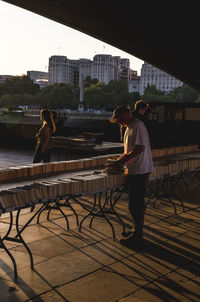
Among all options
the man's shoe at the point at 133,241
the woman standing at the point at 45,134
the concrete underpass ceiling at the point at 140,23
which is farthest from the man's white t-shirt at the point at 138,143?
the concrete underpass ceiling at the point at 140,23

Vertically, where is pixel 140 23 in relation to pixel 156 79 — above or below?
below

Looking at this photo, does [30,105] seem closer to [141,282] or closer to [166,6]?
[166,6]

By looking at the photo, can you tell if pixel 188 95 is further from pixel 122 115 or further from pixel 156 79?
pixel 122 115

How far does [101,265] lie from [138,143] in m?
1.58

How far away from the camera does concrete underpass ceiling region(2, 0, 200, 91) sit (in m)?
12.6

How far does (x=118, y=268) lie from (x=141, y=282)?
0.43 meters

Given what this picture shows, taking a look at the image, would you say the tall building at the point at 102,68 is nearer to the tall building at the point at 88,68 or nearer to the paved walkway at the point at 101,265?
the tall building at the point at 88,68

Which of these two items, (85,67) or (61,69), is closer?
(61,69)

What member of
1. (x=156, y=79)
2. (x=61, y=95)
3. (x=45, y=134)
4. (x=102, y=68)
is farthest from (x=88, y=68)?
(x=45, y=134)

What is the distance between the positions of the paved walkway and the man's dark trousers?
318mm

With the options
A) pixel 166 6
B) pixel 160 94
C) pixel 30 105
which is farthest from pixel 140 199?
pixel 160 94

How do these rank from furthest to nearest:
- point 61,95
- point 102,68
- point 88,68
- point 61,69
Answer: point 88,68 → point 61,69 → point 102,68 → point 61,95

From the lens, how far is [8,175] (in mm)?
5902

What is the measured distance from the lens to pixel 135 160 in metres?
5.70
